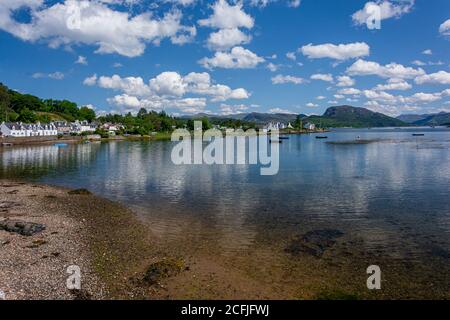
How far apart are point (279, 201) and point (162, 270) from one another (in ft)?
70.8

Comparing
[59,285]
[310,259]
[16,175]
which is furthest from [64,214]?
[16,175]

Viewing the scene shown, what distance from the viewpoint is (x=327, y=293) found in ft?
58.9

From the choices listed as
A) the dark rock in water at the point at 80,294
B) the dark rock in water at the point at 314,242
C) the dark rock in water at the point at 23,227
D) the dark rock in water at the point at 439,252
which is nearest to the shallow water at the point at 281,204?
the dark rock in water at the point at 439,252

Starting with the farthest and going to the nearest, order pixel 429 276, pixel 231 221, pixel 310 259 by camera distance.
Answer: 1. pixel 231 221
2. pixel 310 259
3. pixel 429 276

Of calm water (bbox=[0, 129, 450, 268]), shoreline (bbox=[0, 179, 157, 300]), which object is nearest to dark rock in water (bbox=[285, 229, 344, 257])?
calm water (bbox=[0, 129, 450, 268])

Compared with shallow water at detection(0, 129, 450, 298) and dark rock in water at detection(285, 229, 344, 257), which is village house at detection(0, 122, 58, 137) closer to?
shallow water at detection(0, 129, 450, 298)

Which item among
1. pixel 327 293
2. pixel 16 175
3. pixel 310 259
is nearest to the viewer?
pixel 327 293

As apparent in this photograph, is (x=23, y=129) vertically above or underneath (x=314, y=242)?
above

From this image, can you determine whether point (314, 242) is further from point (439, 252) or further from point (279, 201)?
point (279, 201)

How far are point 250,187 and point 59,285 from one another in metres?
32.5

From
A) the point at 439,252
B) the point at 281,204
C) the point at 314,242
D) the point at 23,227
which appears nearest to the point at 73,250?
the point at 23,227

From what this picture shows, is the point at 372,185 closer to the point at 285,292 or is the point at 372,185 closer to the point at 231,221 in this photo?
the point at 231,221

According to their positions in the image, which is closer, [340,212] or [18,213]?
[18,213]

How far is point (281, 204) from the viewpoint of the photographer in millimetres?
37438
